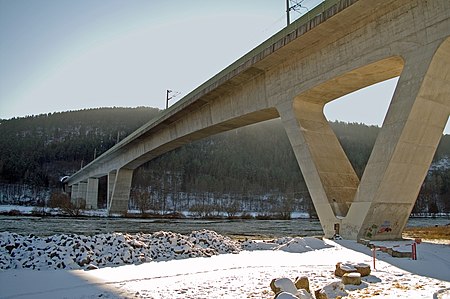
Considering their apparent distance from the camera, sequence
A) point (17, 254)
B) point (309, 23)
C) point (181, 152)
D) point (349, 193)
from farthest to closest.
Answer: point (181, 152), point (349, 193), point (309, 23), point (17, 254)

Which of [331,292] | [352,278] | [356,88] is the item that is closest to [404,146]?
[356,88]

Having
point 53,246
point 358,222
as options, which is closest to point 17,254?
point 53,246

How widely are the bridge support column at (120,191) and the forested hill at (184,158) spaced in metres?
57.1

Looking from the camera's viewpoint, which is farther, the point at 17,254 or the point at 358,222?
the point at 358,222

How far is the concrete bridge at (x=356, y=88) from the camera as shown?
1454 centimetres

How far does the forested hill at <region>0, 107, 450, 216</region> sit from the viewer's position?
428 feet

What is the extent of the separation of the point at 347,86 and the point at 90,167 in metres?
Result: 64.4

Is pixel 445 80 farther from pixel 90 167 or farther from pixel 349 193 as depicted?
pixel 90 167

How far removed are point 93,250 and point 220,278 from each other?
451cm

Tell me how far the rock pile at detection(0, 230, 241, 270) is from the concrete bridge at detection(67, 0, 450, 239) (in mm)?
6978

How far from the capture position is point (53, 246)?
1116cm

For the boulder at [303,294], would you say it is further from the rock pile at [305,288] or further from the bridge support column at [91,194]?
the bridge support column at [91,194]

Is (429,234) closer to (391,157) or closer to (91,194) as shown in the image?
(391,157)

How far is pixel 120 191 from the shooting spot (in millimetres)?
61062
